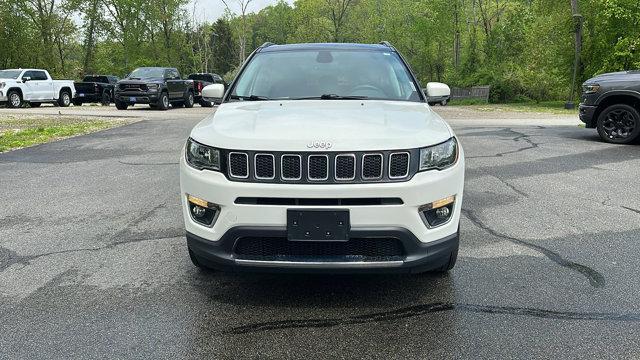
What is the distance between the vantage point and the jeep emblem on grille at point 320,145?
301 cm

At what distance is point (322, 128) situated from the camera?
3188 mm

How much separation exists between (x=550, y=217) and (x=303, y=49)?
9.77ft

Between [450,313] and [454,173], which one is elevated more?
[454,173]

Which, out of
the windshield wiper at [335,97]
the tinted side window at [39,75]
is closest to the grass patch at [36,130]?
the windshield wiper at [335,97]

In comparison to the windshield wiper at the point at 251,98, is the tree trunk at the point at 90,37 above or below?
above

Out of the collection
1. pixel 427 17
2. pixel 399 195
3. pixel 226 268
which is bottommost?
pixel 226 268

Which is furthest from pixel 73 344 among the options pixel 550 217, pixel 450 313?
pixel 550 217

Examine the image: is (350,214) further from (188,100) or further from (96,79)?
(96,79)

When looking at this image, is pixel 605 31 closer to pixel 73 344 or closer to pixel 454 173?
pixel 454 173

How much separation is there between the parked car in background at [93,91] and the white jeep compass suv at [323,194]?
2928 centimetres

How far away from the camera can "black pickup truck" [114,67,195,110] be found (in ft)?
76.4

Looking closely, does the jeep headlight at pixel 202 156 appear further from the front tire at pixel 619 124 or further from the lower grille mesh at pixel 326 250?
the front tire at pixel 619 124

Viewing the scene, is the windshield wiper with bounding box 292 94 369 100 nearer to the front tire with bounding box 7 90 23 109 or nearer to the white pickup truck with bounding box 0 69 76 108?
the white pickup truck with bounding box 0 69 76 108

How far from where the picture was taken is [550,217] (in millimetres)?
5434
